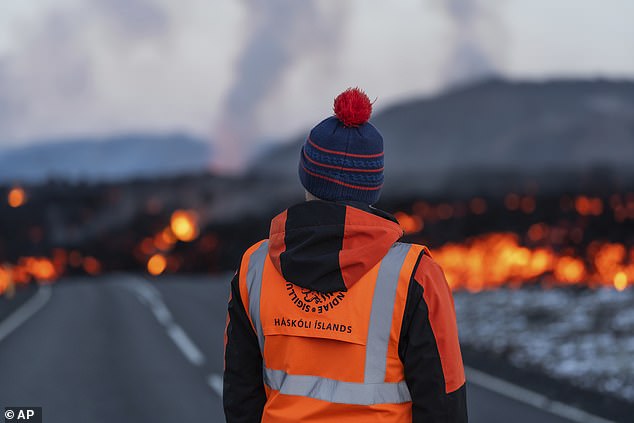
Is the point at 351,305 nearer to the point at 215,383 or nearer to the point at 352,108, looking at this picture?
the point at 352,108

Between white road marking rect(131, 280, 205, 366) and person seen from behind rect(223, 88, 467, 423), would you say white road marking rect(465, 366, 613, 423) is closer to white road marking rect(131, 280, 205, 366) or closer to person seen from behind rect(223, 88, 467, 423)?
white road marking rect(131, 280, 205, 366)

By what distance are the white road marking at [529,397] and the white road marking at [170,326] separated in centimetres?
397

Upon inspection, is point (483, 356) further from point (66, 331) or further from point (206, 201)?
point (206, 201)

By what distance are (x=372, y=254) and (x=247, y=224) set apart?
120804 mm

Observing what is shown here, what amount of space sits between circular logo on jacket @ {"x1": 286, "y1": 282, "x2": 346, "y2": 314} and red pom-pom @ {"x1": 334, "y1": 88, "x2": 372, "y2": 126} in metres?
0.55

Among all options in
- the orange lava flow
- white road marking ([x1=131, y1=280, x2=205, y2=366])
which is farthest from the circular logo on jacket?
the orange lava flow

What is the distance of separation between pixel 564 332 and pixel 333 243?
39.1ft

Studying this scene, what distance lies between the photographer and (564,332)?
13.2 m

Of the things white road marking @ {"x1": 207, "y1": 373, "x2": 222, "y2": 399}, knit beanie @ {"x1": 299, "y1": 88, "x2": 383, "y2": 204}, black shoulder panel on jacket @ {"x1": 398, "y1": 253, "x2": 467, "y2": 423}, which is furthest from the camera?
Answer: white road marking @ {"x1": 207, "y1": 373, "x2": 222, "y2": 399}

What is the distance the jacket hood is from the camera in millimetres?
2211

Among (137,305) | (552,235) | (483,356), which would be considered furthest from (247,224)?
(483,356)

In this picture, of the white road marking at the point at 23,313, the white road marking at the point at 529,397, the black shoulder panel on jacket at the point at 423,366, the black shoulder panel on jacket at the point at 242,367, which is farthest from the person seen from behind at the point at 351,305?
the white road marking at the point at 23,313

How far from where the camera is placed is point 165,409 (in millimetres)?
7934

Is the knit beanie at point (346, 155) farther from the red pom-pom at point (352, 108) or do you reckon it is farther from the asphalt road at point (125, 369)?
the asphalt road at point (125, 369)
